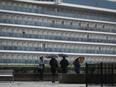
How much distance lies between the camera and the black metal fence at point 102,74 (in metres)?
22.3

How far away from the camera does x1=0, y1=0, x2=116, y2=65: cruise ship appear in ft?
237

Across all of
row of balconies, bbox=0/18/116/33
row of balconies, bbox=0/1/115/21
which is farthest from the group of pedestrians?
Answer: row of balconies, bbox=0/1/115/21

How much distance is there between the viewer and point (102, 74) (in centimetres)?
2228

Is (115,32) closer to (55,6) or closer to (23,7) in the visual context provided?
(55,6)

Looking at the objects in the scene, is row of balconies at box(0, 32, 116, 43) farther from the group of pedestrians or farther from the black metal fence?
the black metal fence

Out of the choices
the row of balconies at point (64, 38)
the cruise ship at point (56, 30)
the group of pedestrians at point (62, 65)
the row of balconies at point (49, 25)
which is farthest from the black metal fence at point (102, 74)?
the row of balconies at point (49, 25)

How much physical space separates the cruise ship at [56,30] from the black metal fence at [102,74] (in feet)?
156

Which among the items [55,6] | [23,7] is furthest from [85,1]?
[23,7]

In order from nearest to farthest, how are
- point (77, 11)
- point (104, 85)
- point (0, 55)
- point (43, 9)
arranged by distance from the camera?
point (104, 85)
point (0, 55)
point (43, 9)
point (77, 11)

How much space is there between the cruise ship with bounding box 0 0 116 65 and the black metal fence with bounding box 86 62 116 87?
47610 millimetres

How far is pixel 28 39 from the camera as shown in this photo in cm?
7356

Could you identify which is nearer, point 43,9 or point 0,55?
point 0,55

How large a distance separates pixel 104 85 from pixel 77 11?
63796 mm

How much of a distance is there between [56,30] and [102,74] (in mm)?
56380
